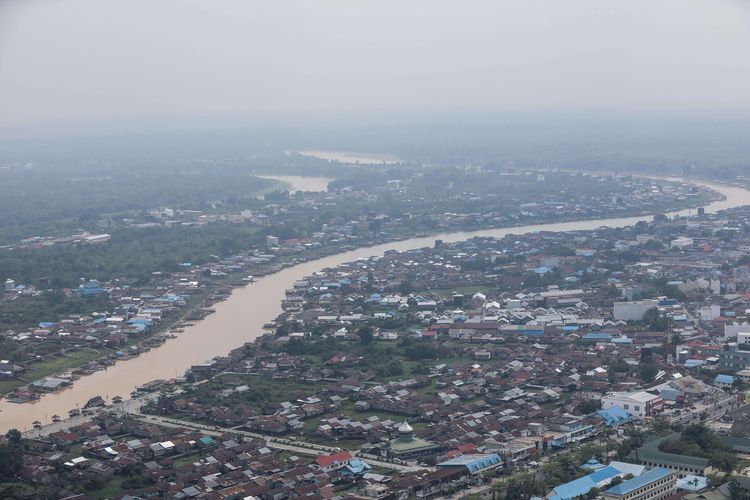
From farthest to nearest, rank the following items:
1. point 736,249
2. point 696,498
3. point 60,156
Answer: point 60,156
point 736,249
point 696,498

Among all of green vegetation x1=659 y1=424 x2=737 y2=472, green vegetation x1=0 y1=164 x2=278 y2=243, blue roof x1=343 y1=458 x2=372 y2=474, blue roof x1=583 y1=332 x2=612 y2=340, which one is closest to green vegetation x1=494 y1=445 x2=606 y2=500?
green vegetation x1=659 y1=424 x2=737 y2=472

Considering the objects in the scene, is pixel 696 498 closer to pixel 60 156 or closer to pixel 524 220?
pixel 524 220

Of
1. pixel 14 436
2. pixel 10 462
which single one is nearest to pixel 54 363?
pixel 14 436

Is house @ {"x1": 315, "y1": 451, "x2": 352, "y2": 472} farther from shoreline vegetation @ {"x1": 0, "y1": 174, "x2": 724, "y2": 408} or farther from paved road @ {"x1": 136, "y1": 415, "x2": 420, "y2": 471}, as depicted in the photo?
shoreline vegetation @ {"x1": 0, "y1": 174, "x2": 724, "y2": 408}

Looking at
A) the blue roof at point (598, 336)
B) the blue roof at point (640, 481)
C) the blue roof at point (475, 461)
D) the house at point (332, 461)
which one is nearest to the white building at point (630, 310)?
the blue roof at point (598, 336)

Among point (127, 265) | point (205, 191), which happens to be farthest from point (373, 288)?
point (205, 191)

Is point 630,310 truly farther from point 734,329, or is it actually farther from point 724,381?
point 724,381
